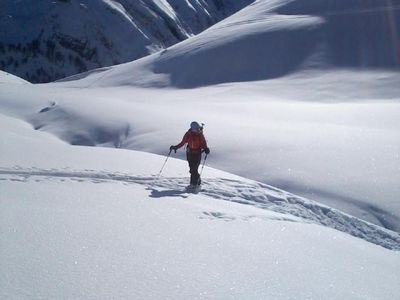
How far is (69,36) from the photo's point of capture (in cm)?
9850

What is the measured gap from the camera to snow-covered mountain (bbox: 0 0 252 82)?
307 feet

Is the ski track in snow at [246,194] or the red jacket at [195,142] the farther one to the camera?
the red jacket at [195,142]

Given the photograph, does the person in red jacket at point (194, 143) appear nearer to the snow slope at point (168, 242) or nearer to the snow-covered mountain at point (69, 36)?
the snow slope at point (168, 242)

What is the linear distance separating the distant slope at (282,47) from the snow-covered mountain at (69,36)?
201 ft

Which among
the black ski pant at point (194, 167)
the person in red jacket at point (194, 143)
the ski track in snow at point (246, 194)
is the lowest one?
the ski track in snow at point (246, 194)

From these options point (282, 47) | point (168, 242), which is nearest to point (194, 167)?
point (168, 242)

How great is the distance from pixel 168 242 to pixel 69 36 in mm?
100071

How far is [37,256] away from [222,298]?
1516 mm

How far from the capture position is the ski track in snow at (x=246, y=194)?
6914 mm

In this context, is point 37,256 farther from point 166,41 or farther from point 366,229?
point 166,41

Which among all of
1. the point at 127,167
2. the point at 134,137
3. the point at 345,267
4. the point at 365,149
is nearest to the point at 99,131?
the point at 134,137

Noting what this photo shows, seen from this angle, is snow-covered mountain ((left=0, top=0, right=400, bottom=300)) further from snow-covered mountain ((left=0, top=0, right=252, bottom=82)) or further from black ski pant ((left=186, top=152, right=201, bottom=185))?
snow-covered mountain ((left=0, top=0, right=252, bottom=82))

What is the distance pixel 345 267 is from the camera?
5012 mm

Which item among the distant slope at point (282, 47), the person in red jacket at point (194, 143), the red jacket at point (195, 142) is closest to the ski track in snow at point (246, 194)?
the person in red jacket at point (194, 143)
